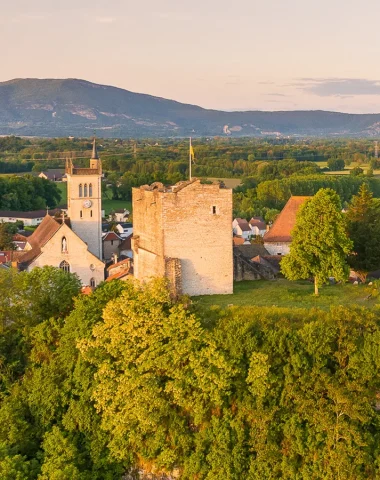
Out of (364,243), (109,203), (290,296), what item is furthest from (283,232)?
(109,203)

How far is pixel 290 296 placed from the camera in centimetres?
2564

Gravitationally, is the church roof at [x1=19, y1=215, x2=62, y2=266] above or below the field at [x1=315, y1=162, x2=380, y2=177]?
below

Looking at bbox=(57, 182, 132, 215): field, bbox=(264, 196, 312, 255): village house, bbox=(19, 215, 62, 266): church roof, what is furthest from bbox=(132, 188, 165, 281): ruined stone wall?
bbox=(57, 182, 132, 215): field

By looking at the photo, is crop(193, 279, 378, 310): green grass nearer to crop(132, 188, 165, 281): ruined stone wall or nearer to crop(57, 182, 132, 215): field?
crop(132, 188, 165, 281): ruined stone wall

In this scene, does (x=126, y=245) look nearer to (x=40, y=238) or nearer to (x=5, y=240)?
(x=40, y=238)

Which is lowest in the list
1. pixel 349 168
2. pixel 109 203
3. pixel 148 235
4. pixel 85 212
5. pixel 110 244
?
pixel 109 203

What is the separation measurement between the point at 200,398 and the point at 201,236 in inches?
281

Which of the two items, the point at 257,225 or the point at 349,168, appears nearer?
the point at 257,225

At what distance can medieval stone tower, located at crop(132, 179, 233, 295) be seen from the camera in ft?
85.0

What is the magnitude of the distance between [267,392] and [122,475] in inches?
188

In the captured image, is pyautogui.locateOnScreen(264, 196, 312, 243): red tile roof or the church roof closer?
pyautogui.locateOnScreen(264, 196, 312, 243): red tile roof

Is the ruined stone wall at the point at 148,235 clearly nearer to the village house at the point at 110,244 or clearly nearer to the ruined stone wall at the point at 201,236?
the ruined stone wall at the point at 201,236

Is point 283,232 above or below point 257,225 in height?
above

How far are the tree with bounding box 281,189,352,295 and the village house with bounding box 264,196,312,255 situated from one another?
13.5 meters
